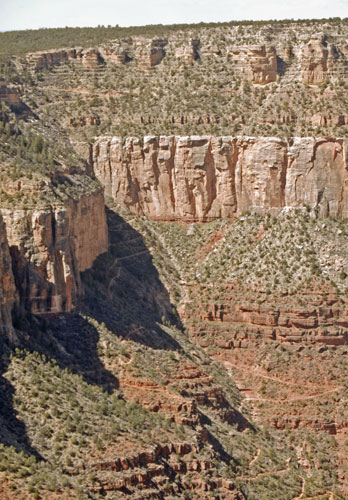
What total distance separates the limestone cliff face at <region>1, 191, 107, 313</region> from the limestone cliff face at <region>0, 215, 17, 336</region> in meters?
3.12

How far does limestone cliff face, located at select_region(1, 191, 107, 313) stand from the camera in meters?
87.8

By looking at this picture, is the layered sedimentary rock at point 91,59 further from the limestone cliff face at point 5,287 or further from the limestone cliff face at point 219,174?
the limestone cliff face at point 5,287

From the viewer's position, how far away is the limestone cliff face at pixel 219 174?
10731 centimetres

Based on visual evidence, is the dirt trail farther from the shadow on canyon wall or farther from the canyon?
the shadow on canyon wall

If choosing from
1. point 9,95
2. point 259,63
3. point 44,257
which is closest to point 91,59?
point 9,95

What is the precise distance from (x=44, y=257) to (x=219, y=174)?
83.6 ft

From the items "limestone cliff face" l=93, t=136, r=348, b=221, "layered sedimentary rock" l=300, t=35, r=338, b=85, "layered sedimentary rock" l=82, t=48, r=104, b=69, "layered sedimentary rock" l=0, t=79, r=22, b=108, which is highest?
"layered sedimentary rock" l=82, t=48, r=104, b=69

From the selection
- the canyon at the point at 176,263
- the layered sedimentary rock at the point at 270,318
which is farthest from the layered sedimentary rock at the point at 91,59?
the layered sedimentary rock at the point at 270,318

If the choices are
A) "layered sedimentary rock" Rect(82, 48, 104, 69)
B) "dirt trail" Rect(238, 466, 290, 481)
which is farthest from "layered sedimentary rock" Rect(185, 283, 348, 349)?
"layered sedimentary rock" Rect(82, 48, 104, 69)

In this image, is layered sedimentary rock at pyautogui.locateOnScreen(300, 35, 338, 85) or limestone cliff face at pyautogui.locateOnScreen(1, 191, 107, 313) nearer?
limestone cliff face at pyautogui.locateOnScreen(1, 191, 107, 313)

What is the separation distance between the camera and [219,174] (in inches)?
4377

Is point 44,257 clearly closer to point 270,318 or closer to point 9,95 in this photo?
point 270,318

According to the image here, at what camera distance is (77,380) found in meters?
83.4

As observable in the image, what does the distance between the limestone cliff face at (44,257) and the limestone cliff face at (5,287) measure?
312cm
